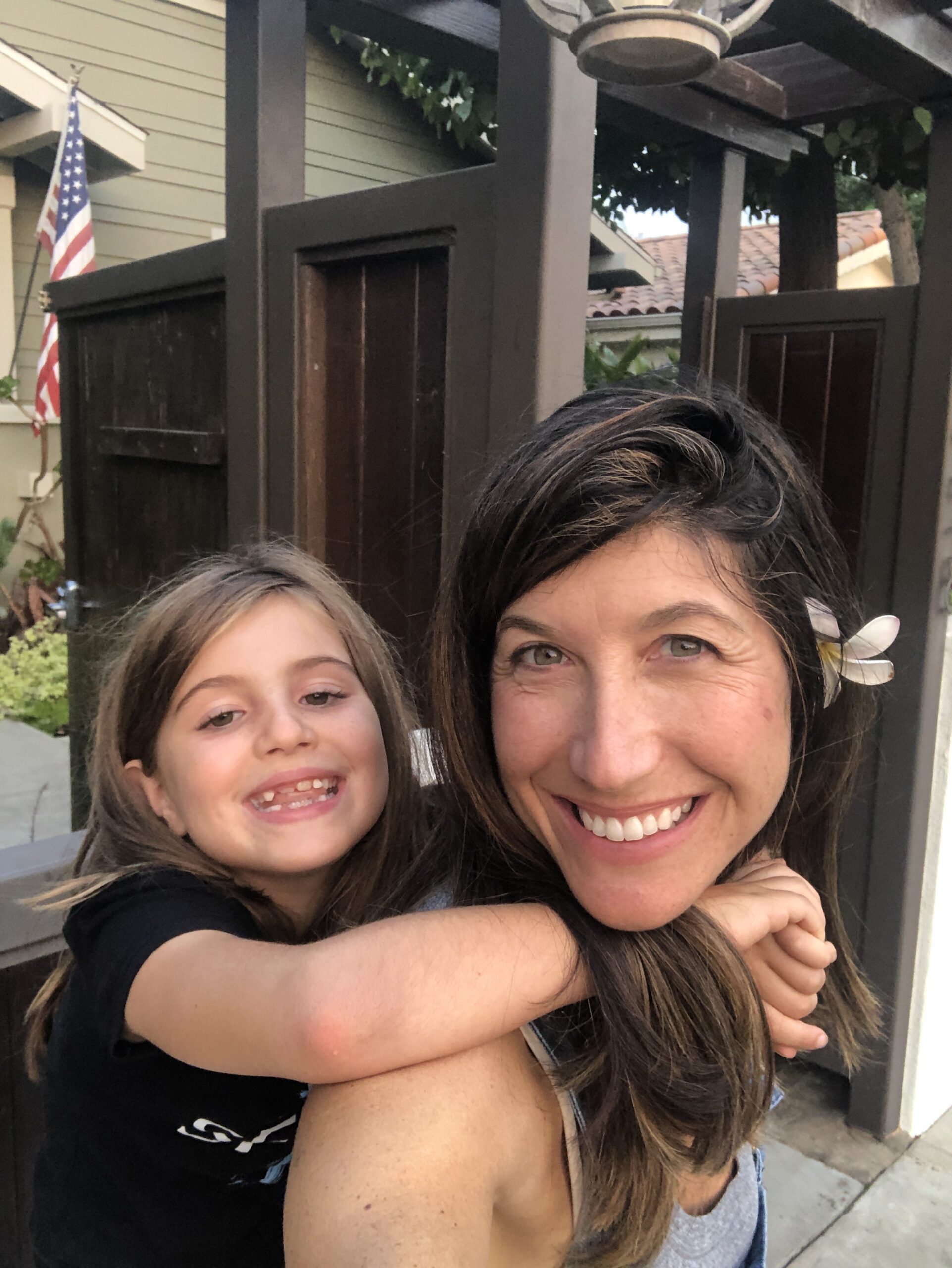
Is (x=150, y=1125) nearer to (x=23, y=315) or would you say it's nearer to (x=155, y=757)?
(x=155, y=757)

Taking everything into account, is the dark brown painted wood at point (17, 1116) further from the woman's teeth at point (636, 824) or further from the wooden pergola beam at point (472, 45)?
the wooden pergola beam at point (472, 45)

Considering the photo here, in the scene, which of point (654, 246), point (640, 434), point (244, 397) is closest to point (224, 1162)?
point (640, 434)

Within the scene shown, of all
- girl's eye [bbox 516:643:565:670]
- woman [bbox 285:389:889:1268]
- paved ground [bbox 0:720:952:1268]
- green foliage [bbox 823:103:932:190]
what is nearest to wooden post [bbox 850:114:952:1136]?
paved ground [bbox 0:720:952:1268]

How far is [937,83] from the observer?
2.46m

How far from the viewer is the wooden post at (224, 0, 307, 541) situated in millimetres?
2236

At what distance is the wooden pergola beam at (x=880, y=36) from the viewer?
200 centimetres

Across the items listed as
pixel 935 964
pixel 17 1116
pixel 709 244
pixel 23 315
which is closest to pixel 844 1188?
pixel 935 964

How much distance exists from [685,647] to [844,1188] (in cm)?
266

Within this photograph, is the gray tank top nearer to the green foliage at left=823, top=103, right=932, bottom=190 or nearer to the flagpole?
the green foliage at left=823, top=103, right=932, bottom=190

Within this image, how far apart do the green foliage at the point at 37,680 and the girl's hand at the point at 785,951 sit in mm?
5219

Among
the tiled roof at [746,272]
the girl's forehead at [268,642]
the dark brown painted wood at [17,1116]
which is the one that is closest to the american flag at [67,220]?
the tiled roof at [746,272]

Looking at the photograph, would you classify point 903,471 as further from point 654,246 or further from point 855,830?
point 654,246

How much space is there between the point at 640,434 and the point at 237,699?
0.81 m

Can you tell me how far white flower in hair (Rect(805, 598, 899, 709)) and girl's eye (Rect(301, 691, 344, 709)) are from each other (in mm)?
773
